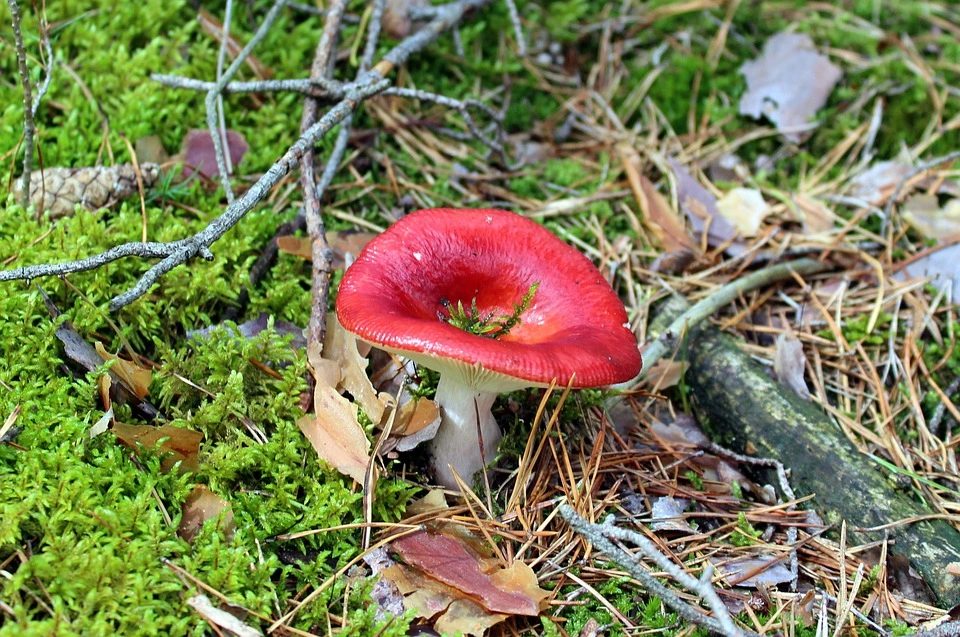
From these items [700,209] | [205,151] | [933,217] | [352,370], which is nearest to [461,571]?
[352,370]

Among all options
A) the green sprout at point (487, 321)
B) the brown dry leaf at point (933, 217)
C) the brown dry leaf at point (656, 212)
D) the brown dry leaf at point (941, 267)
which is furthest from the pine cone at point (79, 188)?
the brown dry leaf at point (933, 217)

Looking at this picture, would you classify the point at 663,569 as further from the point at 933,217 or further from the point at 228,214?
the point at 933,217

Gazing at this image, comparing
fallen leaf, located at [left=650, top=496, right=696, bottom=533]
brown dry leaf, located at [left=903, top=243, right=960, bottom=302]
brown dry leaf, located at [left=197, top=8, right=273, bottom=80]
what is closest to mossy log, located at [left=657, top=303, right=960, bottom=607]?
fallen leaf, located at [left=650, top=496, right=696, bottom=533]

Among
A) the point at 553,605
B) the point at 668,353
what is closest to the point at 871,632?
the point at 553,605

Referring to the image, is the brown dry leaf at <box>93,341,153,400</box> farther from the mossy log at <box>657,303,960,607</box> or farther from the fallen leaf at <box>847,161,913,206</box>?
the fallen leaf at <box>847,161,913,206</box>

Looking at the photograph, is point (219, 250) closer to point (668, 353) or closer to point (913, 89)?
point (668, 353)

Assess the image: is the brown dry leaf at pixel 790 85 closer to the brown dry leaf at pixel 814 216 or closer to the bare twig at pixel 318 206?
the brown dry leaf at pixel 814 216
